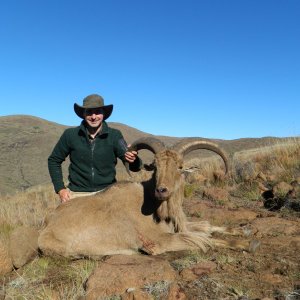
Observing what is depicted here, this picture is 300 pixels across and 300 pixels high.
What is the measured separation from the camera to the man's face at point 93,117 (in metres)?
7.21

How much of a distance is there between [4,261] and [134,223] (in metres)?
1.80

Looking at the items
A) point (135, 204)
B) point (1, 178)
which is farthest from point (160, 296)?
point (1, 178)

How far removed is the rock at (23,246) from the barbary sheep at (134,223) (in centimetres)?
11

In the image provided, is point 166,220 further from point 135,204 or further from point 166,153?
point 166,153

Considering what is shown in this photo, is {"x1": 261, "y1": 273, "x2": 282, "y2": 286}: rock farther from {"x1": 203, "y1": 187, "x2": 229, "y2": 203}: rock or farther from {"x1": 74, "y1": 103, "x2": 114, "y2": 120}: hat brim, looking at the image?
{"x1": 203, "y1": 187, "x2": 229, "y2": 203}: rock

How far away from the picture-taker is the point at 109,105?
7406 mm

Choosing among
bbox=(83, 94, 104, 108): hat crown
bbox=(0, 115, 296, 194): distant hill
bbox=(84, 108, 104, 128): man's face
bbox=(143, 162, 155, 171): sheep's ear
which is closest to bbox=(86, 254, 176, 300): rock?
bbox=(143, 162, 155, 171): sheep's ear

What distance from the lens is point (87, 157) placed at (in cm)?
733

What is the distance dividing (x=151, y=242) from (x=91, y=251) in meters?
0.83

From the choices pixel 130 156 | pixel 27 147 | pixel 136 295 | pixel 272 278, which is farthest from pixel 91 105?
pixel 27 147

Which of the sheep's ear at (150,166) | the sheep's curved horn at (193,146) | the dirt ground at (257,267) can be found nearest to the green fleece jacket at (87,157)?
the sheep's ear at (150,166)

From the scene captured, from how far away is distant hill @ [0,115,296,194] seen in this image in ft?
122

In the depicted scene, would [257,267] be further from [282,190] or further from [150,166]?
[282,190]

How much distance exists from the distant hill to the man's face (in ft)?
71.6
